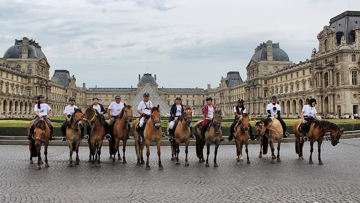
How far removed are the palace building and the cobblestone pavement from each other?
33.9 meters

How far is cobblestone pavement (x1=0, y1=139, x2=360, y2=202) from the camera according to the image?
18.0 ft

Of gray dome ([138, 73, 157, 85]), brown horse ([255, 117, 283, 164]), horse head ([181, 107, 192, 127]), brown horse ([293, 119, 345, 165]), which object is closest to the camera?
horse head ([181, 107, 192, 127])

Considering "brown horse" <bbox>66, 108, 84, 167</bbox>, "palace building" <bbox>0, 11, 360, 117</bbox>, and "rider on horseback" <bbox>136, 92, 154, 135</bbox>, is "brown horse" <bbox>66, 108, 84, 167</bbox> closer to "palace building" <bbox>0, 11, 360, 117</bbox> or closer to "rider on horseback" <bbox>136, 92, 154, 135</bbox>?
"rider on horseback" <bbox>136, 92, 154, 135</bbox>

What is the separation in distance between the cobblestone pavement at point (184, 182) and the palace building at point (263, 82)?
33881mm

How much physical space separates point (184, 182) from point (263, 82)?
6937 cm

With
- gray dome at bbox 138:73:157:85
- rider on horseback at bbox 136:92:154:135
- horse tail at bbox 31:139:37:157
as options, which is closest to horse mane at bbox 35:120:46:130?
horse tail at bbox 31:139:37:157

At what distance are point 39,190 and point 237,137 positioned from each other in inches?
224

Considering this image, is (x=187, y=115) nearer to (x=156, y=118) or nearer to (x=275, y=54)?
(x=156, y=118)

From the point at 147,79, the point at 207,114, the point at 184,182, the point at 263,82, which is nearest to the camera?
the point at 184,182

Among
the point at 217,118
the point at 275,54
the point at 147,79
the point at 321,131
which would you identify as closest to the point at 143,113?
the point at 217,118

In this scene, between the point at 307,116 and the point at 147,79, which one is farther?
the point at 147,79

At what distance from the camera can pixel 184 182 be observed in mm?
6613

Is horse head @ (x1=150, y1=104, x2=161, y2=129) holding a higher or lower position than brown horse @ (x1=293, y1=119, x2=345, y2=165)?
higher

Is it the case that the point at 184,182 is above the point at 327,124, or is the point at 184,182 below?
below
